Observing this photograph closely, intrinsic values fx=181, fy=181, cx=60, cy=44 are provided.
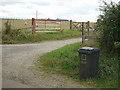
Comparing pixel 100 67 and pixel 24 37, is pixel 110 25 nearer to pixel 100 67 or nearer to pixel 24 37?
pixel 100 67

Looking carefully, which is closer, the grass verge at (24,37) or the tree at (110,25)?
the tree at (110,25)

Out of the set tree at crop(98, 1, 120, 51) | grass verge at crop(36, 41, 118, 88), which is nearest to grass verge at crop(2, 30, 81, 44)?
grass verge at crop(36, 41, 118, 88)

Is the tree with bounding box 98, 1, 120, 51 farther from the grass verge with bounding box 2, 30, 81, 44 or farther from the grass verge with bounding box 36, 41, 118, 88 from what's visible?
the grass verge with bounding box 2, 30, 81, 44

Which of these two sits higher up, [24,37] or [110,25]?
[110,25]

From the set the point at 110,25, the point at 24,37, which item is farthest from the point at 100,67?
the point at 24,37

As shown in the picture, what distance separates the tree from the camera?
802 cm

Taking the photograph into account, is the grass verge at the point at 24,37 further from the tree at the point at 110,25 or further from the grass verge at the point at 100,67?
the tree at the point at 110,25

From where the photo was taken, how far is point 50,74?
702 cm

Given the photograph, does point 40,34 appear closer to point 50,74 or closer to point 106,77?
point 50,74

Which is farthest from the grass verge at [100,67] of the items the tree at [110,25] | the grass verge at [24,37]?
the grass verge at [24,37]

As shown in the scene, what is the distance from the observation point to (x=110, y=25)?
8148mm

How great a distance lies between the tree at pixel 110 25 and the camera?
8.02 metres

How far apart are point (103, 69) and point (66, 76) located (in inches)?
56.2

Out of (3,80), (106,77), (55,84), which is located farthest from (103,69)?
(3,80)
